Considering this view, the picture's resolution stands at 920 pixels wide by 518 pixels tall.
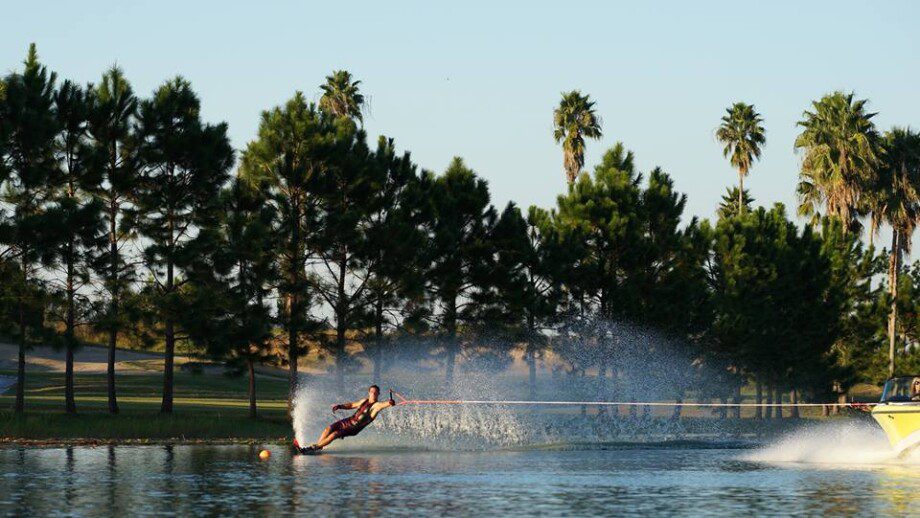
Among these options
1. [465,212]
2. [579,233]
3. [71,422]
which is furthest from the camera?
[579,233]

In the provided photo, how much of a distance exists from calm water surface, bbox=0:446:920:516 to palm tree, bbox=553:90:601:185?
57.8 meters

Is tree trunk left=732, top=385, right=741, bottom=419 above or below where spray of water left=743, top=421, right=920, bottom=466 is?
above

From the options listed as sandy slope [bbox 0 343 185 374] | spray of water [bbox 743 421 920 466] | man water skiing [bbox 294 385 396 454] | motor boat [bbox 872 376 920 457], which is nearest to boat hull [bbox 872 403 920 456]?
motor boat [bbox 872 376 920 457]

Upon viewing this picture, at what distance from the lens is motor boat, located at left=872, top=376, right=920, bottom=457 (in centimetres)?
4134

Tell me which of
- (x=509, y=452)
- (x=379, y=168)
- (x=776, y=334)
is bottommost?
(x=509, y=452)

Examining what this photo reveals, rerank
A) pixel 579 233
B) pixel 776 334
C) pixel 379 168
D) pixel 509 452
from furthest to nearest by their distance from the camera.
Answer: pixel 776 334 → pixel 579 233 → pixel 379 168 → pixel 509 452

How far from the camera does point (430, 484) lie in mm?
33969

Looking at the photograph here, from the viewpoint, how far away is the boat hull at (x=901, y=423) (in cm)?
4125

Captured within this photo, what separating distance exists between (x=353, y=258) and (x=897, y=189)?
4924 centimetres

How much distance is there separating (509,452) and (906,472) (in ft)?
48.7

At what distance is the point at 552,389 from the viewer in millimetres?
76500

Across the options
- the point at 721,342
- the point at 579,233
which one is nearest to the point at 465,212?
the point at 579,233

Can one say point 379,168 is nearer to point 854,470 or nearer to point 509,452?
point 509,452

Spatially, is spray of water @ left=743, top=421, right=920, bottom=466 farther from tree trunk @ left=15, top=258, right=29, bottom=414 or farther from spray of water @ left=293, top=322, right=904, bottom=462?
tree trunk @ left=15, top=258, right=29, bottom=414
